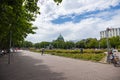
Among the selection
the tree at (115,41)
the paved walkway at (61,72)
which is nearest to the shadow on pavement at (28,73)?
the paved walkway at (61,72)

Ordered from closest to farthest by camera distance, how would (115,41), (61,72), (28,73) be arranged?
(28,73) → (61,72) → (115,41)

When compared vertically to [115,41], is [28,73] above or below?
below

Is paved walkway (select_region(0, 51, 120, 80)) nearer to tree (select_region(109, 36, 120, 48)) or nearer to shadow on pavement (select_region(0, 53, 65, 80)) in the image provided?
shadow on pavement (select_region(0, 53, 65, 80))

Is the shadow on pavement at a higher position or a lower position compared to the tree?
lower

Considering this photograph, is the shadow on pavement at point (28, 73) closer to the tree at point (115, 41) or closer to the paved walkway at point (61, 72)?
the paved walkway at point (61, 72)

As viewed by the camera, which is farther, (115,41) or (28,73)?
(115,41)

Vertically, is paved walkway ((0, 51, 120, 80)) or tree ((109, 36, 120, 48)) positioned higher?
tree ((109, 36, 120, 48))

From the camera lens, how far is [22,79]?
14.3 meters

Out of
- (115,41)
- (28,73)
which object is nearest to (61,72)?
(28,73)

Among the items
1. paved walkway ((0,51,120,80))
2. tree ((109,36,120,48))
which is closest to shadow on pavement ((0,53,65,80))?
paved walkway ((0,51,120,80))

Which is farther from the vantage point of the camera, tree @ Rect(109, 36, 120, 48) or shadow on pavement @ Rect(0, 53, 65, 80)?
tree @ Rect(109, 36, 120, 48)

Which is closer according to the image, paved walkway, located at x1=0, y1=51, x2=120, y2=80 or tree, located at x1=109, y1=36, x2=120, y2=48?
paved walkway, located at x1=0, y1=51, x2=120, y2=80

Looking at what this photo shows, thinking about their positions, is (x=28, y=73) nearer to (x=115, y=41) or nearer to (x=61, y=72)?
(x=61, y=72)

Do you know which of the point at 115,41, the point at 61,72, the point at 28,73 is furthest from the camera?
the point at 115,41
